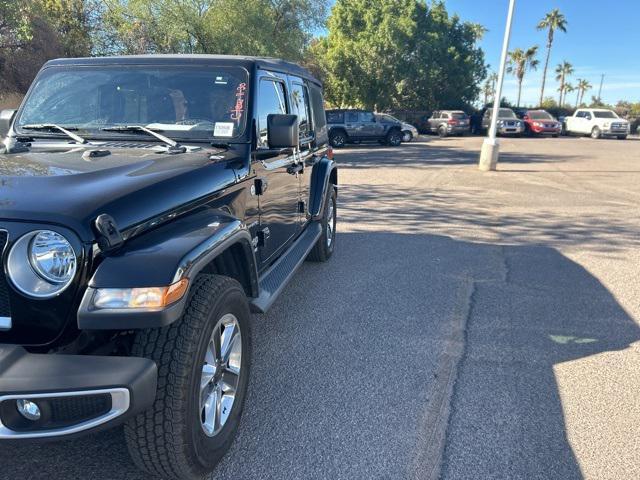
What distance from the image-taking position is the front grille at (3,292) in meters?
1.98

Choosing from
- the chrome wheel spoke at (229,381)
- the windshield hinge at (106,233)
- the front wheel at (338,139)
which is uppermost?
the windshield hinge at (106,233)

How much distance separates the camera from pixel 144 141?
332 cm

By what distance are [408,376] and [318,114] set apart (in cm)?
341

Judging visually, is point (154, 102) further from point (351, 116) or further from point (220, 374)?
point (351, 116)

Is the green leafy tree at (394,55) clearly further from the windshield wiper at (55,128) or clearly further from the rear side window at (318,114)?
the windshield wiper at (55,128)

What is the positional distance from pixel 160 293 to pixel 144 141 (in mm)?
1676

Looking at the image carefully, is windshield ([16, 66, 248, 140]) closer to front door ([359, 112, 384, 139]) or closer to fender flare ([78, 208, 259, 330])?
fender flare ([78, 208, 259, 330])

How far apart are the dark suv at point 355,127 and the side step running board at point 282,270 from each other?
58.3 ft

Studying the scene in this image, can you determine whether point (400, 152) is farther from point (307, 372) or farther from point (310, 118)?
point (307, 372)

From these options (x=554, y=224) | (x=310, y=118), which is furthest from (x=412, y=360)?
(x=554, y=224)

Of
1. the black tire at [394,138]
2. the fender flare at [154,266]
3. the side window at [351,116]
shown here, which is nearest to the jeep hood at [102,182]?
the fender flare at [154,266]

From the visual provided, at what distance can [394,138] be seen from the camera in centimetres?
2406

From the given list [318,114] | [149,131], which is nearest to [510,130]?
Result: [318,114]

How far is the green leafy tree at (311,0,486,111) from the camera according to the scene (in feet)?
114
